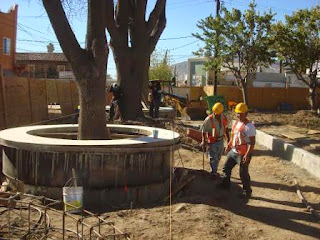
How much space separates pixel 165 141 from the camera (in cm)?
739

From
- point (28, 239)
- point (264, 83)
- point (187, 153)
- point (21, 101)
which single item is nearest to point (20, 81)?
point (21, 101)

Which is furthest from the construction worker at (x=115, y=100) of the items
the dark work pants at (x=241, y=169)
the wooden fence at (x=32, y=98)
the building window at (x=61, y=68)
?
the building window at (x=61, y=68)

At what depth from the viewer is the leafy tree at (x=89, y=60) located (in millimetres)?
7512

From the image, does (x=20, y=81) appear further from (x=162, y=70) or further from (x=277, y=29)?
(x=162, y=70)

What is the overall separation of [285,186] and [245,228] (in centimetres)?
309

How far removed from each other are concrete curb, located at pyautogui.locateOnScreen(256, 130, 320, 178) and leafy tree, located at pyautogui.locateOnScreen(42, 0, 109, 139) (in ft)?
14.8

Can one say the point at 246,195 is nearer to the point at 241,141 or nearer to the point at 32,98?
the point at 241,141

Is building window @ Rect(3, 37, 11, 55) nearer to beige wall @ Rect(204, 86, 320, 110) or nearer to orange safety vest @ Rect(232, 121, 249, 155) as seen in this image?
beige wall @ Rect(204, 86, 320, 110)

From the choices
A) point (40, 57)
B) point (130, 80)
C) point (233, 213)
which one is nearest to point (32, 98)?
point (130, 80)

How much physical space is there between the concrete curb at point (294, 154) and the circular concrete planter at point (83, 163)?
3621 mm

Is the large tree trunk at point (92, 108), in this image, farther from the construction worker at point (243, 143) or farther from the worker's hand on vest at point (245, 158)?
the worker's hand on vest at point (245, 158)

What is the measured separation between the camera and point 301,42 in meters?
24.9

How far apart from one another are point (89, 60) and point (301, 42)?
20012 mm

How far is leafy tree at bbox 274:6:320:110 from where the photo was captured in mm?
24906
